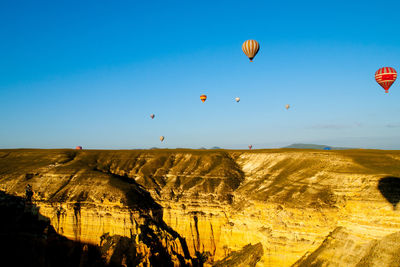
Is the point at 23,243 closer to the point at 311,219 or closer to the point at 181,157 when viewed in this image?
the point at 181,157

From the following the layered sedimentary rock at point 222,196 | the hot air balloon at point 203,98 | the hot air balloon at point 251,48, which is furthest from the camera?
the hot air balloon at point 203,98

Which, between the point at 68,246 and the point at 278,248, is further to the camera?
the point at 68,246

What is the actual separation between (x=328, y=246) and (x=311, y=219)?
13.2ft

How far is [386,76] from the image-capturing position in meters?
48.8

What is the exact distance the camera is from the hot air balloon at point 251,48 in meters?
56.6

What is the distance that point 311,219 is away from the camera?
1619 inches

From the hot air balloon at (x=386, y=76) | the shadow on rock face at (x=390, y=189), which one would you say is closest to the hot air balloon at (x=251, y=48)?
the hot air balloon at (x=386, y=76)

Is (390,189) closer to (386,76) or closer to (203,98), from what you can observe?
(386,76)

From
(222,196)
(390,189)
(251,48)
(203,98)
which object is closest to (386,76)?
(390,189)

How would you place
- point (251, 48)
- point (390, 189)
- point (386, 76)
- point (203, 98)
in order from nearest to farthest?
point (390, 189), point (386, 76), point (251, 48), point (203, 98)

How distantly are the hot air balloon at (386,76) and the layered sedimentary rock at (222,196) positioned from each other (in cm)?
1237

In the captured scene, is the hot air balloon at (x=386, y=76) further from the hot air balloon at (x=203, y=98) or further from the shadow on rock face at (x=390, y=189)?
the hot air balloon at (x=203, y=98)

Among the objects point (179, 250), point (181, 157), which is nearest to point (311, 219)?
point (179, 250)

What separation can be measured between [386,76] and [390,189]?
19.9 m
